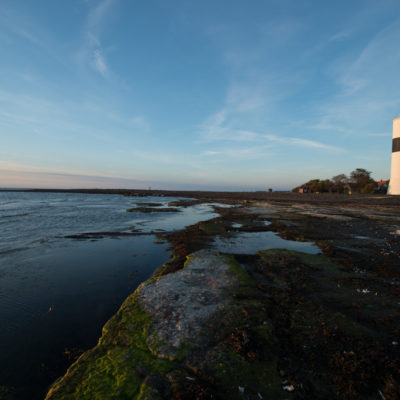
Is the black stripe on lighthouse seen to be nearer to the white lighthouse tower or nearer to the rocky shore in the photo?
the white lighthouse tower

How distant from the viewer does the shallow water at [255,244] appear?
1343 centimetres

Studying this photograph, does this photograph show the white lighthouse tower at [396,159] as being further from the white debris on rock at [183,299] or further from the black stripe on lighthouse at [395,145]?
the white debris on rock at [183,299]

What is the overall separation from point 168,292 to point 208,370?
3.49 m

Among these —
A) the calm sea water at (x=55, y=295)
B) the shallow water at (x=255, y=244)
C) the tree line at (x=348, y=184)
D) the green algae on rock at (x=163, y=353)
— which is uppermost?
the tree line at (x=348, y=184)

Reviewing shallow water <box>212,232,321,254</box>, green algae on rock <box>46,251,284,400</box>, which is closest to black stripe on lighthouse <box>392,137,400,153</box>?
shallow water <box>212,232,321,254</box>

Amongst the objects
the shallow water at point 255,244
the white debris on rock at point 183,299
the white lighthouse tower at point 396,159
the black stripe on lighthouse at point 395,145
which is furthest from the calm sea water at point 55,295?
the black stripe on lighthouse at point 395,145

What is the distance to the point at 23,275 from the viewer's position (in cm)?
1003

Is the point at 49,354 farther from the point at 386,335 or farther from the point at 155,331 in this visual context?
the point at 386,335

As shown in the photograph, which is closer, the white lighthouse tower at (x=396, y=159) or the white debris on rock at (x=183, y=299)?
the white debris on rock at (x=183, y=299)

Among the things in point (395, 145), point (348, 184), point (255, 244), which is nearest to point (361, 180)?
point (348, 184)

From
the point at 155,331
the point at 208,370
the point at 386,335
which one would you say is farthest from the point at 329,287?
the point at 155,331

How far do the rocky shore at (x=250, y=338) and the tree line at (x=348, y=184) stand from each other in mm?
80928

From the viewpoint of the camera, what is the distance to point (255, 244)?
14969 millimetres

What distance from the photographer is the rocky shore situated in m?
4.01
